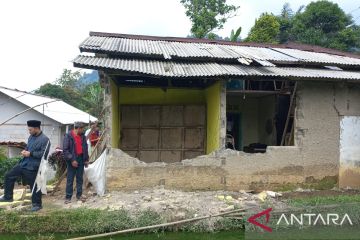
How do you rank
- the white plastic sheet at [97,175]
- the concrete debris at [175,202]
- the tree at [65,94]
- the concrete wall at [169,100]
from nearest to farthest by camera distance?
the concrete debris at [175,202]
the white plastic sheet at [97,175]
the concrete wall at [169,100]
the tree at [65,94]

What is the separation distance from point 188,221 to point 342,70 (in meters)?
5.91

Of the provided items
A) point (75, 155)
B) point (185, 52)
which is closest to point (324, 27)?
point (185, 52)

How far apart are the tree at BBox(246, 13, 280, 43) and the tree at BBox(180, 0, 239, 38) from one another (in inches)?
72.5

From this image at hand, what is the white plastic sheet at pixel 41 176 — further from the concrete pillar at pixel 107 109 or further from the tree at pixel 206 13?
the tree at pixel 206 13

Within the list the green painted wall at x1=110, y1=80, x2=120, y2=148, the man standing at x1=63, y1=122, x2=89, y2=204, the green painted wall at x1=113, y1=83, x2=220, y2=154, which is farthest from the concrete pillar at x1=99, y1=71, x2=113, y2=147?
the green painted wall at x1=113, y1=83, x2=220, y2=154

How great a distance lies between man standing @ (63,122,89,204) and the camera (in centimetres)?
773

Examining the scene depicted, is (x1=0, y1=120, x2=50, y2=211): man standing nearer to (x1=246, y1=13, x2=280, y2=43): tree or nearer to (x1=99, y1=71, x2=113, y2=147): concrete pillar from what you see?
(x1=99, y1=71, x2=113, y2=147): concrete pillar

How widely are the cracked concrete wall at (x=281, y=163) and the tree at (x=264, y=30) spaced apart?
1626 cm

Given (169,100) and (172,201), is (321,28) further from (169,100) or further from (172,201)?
(172,201)

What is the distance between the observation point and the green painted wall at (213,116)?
9.05m

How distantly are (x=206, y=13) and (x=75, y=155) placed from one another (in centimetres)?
1851

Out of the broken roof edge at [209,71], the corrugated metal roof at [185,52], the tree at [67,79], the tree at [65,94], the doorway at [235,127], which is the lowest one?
the doorway at [235,127]

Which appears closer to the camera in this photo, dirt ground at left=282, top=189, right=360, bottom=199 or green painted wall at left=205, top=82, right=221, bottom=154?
dirt ground at left=282, top=189, right=360, bottom=199

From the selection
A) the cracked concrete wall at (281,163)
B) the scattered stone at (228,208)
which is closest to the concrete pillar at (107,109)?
the cracked concrete wall at (281,163)
